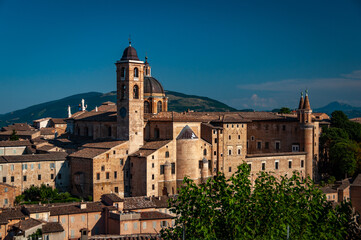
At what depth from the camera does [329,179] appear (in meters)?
61.2

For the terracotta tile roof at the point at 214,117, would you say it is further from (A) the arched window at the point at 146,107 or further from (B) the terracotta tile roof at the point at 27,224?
(B) the terracotta tile roof at the point at 27,224

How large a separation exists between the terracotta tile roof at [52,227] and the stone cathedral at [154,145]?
9749 millimetres

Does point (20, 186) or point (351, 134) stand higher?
point (351, 134)

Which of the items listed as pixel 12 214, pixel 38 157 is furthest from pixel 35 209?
pixel 38 157

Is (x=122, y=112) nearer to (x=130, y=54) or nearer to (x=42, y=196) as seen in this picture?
(x=130, y=54)

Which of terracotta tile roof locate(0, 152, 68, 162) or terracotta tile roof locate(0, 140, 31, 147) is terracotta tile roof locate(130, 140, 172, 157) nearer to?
terracotta tile roof locate(0, 152, 68, 162)

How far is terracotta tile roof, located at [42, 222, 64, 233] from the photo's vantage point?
36.9 m

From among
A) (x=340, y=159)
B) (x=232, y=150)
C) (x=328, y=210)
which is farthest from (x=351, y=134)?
(x=328, y=210)

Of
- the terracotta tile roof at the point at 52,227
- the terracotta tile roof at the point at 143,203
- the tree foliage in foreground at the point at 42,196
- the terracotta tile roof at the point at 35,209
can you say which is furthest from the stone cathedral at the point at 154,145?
the terracotta tile roof at the point at 52,227

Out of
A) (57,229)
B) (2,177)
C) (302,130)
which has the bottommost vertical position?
(57,229)

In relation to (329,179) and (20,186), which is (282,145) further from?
(20,186)

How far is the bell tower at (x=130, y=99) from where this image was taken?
51562mm

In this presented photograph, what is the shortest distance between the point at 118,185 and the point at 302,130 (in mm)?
24421

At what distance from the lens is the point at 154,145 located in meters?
50.9
